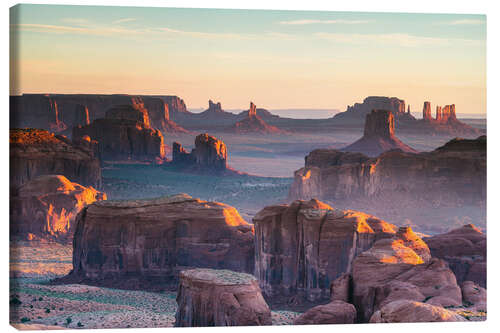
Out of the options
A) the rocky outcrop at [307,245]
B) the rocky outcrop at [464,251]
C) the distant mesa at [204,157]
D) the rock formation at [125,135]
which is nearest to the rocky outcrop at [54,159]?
the rock formation at [125,135]

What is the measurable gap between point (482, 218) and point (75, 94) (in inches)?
726

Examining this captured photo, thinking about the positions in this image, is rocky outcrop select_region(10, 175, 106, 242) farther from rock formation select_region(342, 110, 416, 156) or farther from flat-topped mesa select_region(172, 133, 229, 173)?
rock formation select_region(342, 110, 416, 156)

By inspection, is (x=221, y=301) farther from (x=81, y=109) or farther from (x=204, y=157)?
(x=204, y=157)

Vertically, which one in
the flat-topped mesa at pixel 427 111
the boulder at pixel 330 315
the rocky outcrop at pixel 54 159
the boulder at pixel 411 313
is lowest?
the boulder at pixel 330 315

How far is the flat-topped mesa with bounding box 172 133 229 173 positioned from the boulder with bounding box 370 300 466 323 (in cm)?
1370

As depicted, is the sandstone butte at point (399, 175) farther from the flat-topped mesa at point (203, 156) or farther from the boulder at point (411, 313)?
the boulder at point (411, 313)

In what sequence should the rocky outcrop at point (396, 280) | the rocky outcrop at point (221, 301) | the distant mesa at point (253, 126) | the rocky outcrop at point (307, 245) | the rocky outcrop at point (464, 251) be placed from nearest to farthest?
the rocky outcrop at point (221, 301)
the rocky outcrop at point (396, 280)
the rocky outcrop at point (464, 251)
the rocky outcrop at point (307, 245)
the distant mesa at point (253, 126)

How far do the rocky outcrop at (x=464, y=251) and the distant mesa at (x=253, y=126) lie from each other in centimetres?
748

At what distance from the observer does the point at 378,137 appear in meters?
39.0

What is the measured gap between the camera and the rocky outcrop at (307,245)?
30.8 meters

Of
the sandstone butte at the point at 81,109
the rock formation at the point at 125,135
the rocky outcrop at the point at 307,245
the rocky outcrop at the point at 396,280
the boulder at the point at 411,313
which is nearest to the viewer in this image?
the boulder at the point at 411,313

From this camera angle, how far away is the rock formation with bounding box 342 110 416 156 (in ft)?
115

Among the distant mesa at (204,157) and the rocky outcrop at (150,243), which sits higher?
the distant mesa at (204,157)

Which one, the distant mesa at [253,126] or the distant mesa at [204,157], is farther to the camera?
the distant mesa at [204,157]
